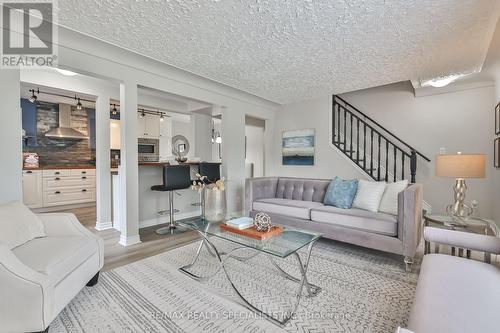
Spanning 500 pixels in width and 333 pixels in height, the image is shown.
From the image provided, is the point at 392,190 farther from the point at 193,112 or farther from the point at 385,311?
the point at 193,112

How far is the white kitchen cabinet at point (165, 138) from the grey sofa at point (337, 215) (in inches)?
143

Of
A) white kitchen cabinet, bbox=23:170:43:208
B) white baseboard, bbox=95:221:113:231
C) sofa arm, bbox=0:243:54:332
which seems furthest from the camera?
white kitchen cabinet, bbox=23:170:43:208

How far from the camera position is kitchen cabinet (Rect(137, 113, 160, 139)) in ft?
18.9

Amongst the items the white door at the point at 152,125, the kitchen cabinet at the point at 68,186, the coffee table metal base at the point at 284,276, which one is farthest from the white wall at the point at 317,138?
the kitchen cabinet at the point at 68,186

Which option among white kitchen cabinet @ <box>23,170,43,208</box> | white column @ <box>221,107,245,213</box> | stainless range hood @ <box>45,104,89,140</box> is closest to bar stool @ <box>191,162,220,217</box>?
white column @ <box>221,107,245,213</box>

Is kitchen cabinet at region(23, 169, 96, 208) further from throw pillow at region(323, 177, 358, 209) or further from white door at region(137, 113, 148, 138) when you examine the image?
throw pillow at region(323, 177, 358, 209)

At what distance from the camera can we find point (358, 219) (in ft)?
8.80

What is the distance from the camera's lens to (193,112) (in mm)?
5168

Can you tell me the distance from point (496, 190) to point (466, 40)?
→ 8.05 ft

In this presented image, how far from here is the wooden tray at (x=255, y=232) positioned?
6.27 feet

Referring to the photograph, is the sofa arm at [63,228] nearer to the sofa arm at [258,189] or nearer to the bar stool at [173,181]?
the bar stool at [173,181]

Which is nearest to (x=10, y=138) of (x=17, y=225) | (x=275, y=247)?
(x=17, y=225)

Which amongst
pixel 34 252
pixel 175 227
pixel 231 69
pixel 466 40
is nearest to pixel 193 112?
pixel 231 69

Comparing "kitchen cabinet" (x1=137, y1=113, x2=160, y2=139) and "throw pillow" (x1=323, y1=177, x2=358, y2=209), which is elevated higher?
"kitchen cabinet" (x1=137, y1=113, x2=160, y2=139)
